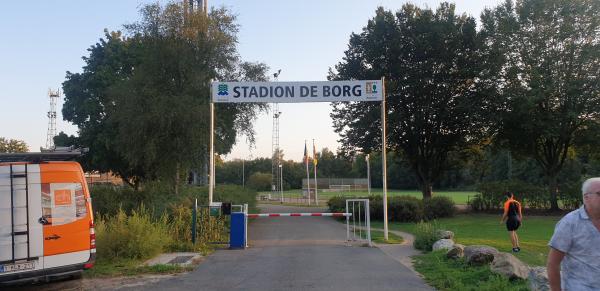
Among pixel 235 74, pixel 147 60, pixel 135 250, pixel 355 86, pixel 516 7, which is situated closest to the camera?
pixel 135 250

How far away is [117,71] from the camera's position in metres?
37.2

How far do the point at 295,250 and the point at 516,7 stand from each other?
26.8 meters

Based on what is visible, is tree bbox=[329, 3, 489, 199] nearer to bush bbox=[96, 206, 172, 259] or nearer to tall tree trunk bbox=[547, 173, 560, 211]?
tall tree trunk bbox=[547, 173, 560, 211]

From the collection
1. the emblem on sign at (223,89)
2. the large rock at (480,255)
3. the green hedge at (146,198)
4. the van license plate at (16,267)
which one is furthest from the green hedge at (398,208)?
the van license plate at (16,267)

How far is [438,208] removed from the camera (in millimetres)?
31406

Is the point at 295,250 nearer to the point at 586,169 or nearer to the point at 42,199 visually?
the point at 42,199

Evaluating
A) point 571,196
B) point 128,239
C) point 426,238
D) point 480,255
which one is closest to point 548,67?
point 571,196

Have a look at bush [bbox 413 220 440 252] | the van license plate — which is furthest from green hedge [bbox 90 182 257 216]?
the van license plate

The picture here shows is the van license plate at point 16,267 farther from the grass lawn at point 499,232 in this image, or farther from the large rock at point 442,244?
the grass lawn at point 499,232

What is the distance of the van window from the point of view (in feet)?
28.8

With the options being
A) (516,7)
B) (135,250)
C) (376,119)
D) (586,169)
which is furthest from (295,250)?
(586,169)

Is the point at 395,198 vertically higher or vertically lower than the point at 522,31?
lower

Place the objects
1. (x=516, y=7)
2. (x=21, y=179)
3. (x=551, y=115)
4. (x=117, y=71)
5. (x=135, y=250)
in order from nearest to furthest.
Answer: (x=21, y=179) → (x=135, y=250) → (x=551, y=115) → (x=516, y=7) → (x=117, y=71)

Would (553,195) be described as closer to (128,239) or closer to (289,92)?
(289,92)
